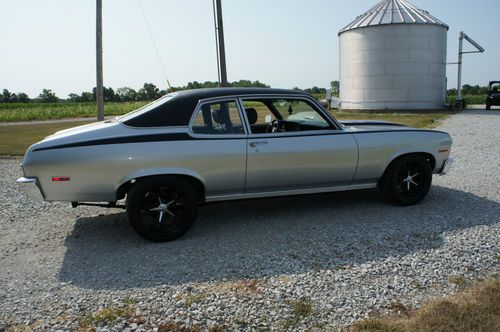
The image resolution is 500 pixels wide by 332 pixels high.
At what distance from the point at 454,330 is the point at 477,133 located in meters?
12.9

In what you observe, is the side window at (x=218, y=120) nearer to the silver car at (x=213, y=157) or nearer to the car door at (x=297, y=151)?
the silver car at (x=213, y=157)

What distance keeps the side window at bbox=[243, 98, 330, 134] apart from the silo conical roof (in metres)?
22.6

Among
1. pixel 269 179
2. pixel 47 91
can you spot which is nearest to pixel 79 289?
pixel 269 179

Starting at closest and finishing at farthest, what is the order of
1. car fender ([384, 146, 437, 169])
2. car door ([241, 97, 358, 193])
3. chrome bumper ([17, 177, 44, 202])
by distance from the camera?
chrome bumper ([17, 177, 44, 202]) → car door ([241, 97, 358, 193]) → car fender ([384, 146, 437, 169])

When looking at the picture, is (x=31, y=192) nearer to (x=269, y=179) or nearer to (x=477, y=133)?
(x=269, y=179)

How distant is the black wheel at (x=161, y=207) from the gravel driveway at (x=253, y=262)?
149 millimetres

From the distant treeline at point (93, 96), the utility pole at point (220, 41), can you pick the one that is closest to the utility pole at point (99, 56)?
the utility pole at point (220, 41)

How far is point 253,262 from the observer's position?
3840mm

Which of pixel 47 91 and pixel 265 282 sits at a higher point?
pixel 47 91

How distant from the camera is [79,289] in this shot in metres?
3.43

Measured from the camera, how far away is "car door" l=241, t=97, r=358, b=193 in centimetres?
468

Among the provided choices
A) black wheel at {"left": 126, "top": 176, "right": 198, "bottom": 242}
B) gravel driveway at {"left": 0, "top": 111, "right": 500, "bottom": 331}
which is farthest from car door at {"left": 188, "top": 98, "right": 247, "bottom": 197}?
gravel driveway at {"left": 0, "top": 111, "right": 500, "bottom": 331}

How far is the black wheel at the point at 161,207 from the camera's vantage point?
169 inches

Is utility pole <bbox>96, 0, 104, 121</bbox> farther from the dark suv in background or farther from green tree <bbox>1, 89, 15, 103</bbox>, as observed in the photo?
green tree <bbox>1, 89, 15, 103</bbox>
